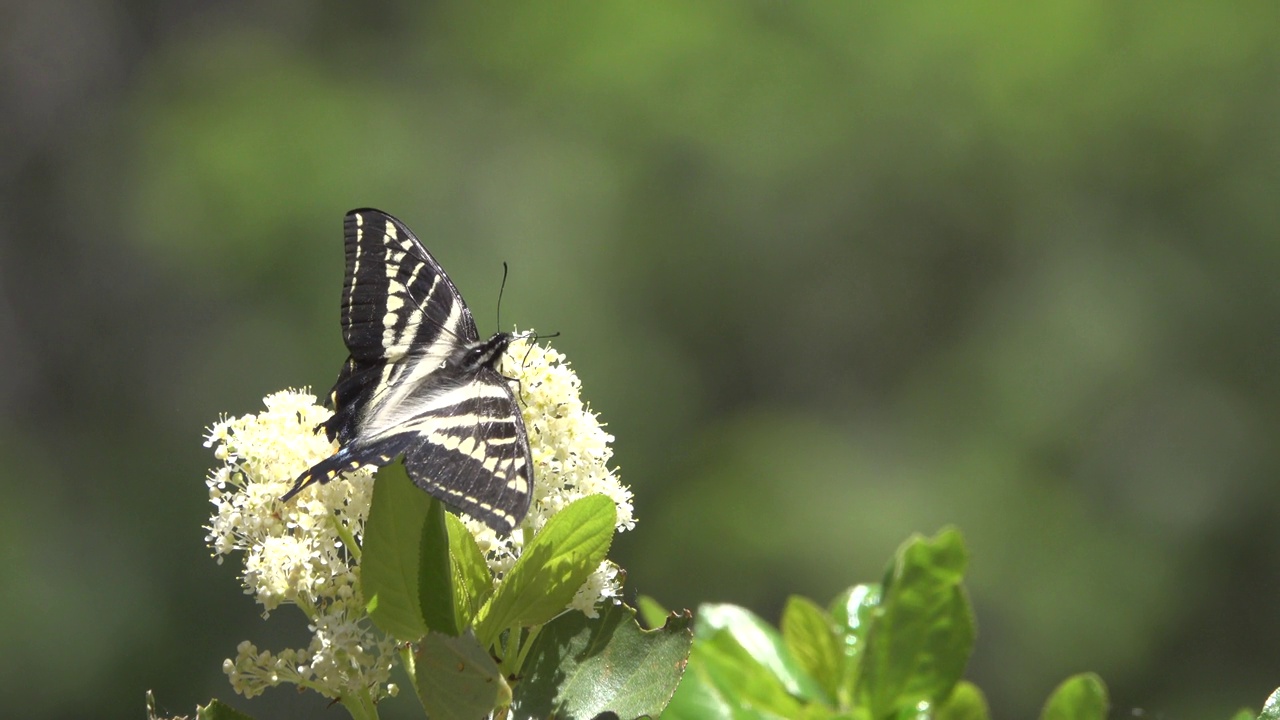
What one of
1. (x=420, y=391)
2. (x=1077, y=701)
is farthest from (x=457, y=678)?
(x=420, y=391)

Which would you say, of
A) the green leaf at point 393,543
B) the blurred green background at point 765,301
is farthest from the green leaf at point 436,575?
the blurred green background at point 765,301

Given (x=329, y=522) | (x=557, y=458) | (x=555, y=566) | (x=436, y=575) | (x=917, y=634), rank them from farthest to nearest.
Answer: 1. (x=557, y=458)
2. (x=329, y=522)
3. (x=555, y=566)
4. (x=436, y=575)
5. (x=917, y=634)

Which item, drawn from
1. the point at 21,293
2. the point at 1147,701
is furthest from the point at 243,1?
the point at 1147,701

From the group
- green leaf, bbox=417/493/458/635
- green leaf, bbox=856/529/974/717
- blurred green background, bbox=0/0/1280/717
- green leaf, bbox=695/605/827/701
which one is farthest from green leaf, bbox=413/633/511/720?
blurred green background, bbox=0/0/1280/717

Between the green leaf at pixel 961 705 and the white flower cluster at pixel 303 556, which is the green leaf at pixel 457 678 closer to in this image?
the white flower cluster at pixel 303 556

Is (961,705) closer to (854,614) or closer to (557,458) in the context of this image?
(854,614)

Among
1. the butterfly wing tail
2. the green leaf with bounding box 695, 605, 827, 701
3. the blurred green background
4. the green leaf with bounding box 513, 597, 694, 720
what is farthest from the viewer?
the blurred green background

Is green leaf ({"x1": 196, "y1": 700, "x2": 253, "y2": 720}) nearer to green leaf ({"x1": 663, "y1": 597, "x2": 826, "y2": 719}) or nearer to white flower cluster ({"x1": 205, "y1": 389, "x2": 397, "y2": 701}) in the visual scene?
white flower cluster ({"x1": 205, "y1": 389, "x2": 397, "y2": 701})
